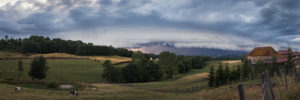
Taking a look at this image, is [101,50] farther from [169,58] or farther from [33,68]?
[33,68]

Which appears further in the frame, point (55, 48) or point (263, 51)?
point (55, 48)

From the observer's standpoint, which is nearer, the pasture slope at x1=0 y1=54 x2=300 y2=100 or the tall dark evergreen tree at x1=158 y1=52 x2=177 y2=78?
the pasture slope at x1=0 y1=54 x2=300 y2=100

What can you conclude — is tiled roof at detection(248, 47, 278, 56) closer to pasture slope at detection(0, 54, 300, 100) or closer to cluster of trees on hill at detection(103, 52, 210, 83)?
cluster of trees on hill at detection(103, 52, 210, 83)

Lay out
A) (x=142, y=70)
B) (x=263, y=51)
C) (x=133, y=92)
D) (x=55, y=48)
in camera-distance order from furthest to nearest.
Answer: (x=55, y=48), (x=263, y=51), (x=142, y=70), (x=133, y=92)

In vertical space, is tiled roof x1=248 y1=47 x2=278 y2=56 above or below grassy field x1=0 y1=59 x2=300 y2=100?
above

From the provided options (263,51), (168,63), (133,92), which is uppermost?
(263,51)

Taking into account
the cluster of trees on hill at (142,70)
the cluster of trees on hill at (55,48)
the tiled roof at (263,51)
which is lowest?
the cluster of trees on hill at (142,70)

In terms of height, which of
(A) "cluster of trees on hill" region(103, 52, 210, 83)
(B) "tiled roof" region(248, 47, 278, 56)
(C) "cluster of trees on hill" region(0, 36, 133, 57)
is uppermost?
(C) "cluster of trees on hill" region(0, 36, 133, 57)

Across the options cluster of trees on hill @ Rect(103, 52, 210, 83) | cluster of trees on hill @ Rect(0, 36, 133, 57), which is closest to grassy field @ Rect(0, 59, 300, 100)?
cluster of trees on hill @ Rect(103, 52, 210, 83)

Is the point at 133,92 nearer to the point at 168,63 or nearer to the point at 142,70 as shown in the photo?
the point at 142,70

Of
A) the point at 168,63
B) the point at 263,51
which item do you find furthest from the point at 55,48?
the point at 263,51

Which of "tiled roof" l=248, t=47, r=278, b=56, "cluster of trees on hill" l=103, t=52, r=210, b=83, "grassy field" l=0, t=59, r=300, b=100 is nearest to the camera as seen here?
"grassy field" l=0, t=59, r=300, b=100

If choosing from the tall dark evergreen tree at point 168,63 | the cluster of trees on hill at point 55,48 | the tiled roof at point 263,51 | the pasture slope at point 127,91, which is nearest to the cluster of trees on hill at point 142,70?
the tall dark evergreen tree at point 168,63

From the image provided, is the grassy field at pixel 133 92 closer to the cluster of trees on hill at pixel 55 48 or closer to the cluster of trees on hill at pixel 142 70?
the cluster of trees on hill at pixel 142 70
